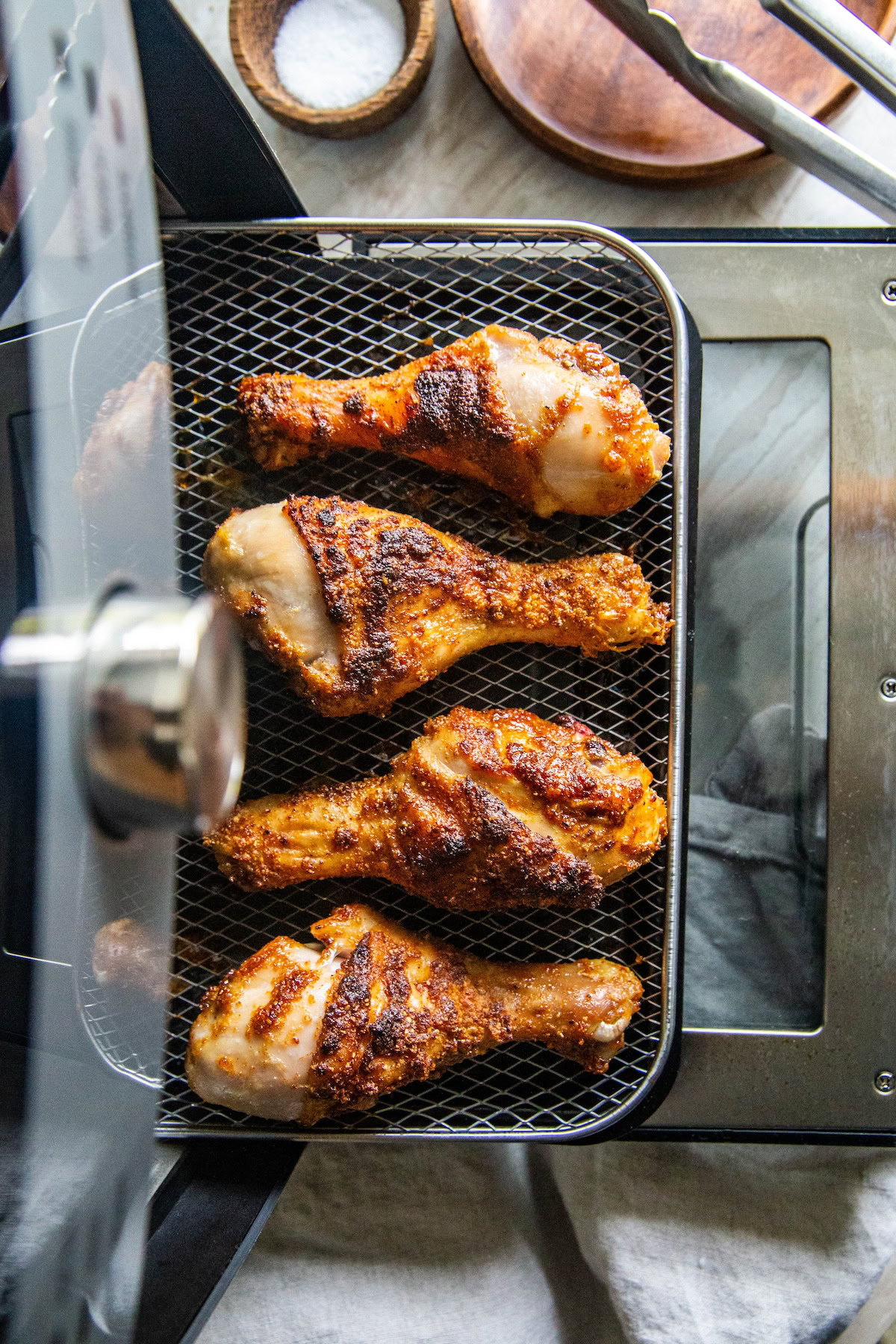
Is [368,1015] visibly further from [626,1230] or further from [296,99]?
[296,99]

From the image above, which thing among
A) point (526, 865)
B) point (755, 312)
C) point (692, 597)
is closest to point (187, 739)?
point (526, 865)

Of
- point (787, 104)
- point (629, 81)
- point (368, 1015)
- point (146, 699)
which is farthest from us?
point (629, 81)

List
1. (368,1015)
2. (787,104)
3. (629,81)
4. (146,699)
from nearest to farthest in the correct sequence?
1. (146,699)
2. (368,1015)
3. (787,104)
4. (629,81)

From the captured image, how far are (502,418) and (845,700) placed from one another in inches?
21.9

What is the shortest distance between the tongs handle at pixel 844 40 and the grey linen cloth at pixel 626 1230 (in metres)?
0.78

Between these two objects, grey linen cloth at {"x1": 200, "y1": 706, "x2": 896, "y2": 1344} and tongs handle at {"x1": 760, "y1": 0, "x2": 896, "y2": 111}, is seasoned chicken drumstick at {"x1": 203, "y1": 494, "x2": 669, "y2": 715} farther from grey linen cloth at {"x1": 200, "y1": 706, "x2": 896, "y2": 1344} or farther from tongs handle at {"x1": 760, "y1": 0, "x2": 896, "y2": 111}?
tongs handle at {"x1": 760, "y1": 0, "x2": 896, "y2": 111}

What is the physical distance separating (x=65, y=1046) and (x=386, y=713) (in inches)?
23.1

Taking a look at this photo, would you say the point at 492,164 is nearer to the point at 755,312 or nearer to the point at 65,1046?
the point at 755,312

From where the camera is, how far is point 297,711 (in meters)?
1.20

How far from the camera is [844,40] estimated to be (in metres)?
1.15

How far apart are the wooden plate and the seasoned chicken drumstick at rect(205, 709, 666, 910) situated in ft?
2.68

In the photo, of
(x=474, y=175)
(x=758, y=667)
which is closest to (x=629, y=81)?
(x=474, y=175)

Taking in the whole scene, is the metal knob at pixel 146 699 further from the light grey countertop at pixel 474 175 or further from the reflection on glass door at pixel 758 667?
the light grey countertop at pixel 474 175

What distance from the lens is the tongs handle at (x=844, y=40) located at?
1.14 meters
